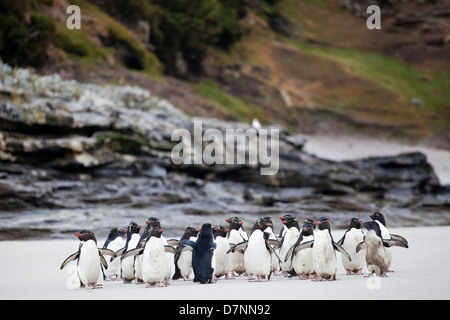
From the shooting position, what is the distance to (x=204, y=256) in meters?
7.87

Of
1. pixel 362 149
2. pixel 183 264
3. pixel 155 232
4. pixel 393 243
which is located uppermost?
pixel 362 149

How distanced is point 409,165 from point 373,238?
46.3 feet

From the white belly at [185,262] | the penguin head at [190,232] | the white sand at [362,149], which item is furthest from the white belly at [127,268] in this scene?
the white sand at [362,149]

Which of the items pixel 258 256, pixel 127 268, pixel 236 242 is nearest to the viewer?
pixel 258 256

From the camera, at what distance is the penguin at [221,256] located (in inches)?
330

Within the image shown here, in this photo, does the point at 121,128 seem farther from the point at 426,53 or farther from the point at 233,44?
the point at 426,53

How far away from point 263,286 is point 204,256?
0.97 metres

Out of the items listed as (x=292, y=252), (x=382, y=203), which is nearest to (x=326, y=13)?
(x=382, y=203)

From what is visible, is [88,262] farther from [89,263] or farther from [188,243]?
[188,243]

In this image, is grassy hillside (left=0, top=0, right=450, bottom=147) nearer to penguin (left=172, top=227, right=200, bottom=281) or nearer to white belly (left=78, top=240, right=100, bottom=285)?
penguin (left=172, top=227, right=200, bottom=281)

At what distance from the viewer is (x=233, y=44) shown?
130ft

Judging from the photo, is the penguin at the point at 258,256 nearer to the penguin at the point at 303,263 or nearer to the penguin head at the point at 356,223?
the penguin at the point at 303,263

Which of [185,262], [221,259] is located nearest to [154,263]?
[185,262]

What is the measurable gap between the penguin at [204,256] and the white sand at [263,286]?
156mm
